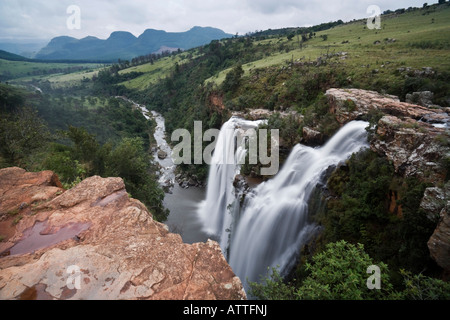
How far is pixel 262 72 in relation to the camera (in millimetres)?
42844

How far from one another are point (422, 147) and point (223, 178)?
20524 mm

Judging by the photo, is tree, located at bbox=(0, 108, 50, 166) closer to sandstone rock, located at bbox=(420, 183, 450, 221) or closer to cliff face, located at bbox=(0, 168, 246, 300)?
cliff face, located at bbox=(0, 168, 246, 300)

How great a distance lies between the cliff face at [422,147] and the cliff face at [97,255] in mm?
7434

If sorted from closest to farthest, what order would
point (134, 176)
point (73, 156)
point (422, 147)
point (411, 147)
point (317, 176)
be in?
point (422, 147), point (411, 147), point (317, 176), point (73, 156), point (134, 176)

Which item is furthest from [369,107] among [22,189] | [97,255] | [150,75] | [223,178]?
[150,75]

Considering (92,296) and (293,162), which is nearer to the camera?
(92,296)

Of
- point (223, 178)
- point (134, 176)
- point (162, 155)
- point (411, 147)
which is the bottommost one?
point (223, 178)

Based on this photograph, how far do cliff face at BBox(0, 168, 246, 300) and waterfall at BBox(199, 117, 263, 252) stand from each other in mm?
15730

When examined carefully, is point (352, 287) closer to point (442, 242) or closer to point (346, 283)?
point (346, 283)

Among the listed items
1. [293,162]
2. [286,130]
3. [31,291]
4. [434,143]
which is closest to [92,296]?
[31,291]

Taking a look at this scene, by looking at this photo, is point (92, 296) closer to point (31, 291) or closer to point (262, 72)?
point (31, 291)

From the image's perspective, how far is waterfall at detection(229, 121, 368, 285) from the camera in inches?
583

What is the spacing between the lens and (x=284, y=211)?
50.8ft
